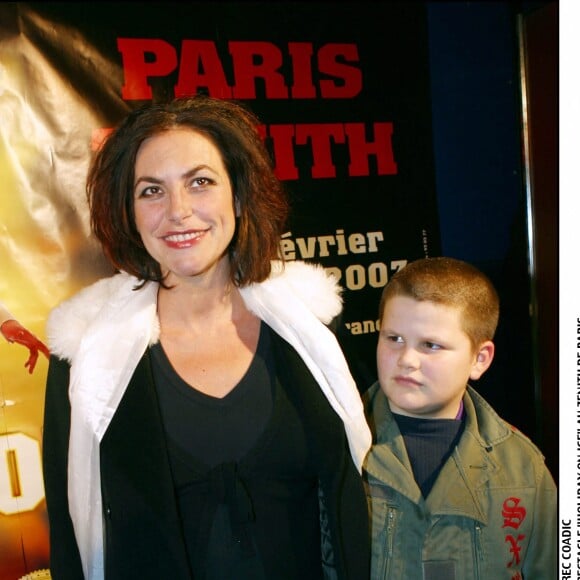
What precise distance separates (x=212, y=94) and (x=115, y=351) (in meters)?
1.41

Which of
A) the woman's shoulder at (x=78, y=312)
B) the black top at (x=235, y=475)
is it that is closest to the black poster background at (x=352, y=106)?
the woman's shoulder at (x=78, y=312)

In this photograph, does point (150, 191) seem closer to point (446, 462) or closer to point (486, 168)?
point (446, 462)

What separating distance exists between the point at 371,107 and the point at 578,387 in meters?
1.55

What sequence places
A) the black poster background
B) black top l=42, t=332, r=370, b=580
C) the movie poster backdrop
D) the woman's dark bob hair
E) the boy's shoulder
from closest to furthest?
1. black top l=42, t=332, r=370, b=580
2. the woman's dark bob hair
3. the boy's shoulder
4. the movie poster backdrop
5. the black poster background

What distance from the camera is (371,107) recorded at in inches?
95.9

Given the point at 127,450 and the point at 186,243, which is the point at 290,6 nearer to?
the point at 186,243

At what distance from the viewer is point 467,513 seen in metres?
1.22

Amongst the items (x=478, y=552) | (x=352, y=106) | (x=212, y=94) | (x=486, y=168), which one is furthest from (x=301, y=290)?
(x=486, y=168)

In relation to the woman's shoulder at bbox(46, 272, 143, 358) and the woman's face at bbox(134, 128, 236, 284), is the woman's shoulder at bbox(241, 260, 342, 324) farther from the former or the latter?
the woman's shoulder at bbox(46, 272, 143, 358)

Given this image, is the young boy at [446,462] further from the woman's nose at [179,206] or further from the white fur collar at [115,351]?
the woman's nose at [179,206]

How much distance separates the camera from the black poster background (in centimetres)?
219

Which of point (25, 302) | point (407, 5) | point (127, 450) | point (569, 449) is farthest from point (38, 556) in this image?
point (407, 5)

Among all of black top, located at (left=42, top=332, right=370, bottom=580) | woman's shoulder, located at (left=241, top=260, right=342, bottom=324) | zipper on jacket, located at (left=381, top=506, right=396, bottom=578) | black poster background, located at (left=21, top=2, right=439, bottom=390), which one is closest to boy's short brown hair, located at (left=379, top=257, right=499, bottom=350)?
woman's shoulder, located at (left=241, top=260, right=342, bottom=324)

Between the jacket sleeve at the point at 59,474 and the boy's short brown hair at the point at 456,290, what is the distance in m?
0.75
